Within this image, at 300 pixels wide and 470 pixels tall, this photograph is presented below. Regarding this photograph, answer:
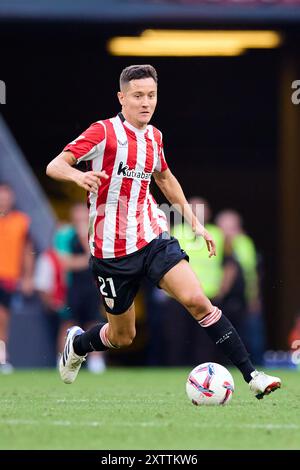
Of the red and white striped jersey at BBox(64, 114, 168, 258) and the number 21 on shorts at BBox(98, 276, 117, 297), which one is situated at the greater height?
the red and white striped jersey at BBox(64, 114, 168, 258)

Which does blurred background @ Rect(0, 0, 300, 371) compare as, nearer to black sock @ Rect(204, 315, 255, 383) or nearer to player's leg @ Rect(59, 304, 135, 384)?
player's leg @ Rect(59, 304, 135, 384)

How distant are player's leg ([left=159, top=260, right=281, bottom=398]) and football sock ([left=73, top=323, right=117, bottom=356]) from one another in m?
0.83

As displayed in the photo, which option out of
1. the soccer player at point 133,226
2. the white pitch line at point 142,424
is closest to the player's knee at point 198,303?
the soccer player at point 133,226

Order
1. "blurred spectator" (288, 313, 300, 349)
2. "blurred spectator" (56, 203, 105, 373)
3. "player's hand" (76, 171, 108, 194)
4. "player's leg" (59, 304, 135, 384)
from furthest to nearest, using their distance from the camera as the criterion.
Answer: "blurred spectator" (288, 313, 300, 349) < "blurred spectator" (56, 203, 105, 373) < "player's leg" (59, 304, 135, 384) < "player's hand" (76, 171, 108, 194)

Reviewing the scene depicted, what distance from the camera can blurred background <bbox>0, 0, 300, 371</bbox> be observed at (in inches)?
583

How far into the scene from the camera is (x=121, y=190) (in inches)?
329

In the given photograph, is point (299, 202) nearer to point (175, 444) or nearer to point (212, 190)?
point (212, 190)

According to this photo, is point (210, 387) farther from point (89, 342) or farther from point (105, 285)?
point (89, 342)

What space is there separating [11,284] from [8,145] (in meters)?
2.35

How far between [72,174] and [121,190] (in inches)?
25.2

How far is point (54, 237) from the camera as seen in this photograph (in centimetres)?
1517

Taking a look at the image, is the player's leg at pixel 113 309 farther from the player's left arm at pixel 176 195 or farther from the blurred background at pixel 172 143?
the blurred background at pixel 172 143

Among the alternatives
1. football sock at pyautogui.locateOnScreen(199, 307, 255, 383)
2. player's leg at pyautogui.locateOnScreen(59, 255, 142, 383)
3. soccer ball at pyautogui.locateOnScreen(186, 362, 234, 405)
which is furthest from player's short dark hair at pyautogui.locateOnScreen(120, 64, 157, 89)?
soccer ball at pyautogui.locateOnScreen(186, 362, 234, 405)

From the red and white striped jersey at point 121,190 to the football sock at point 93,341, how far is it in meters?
0.71
